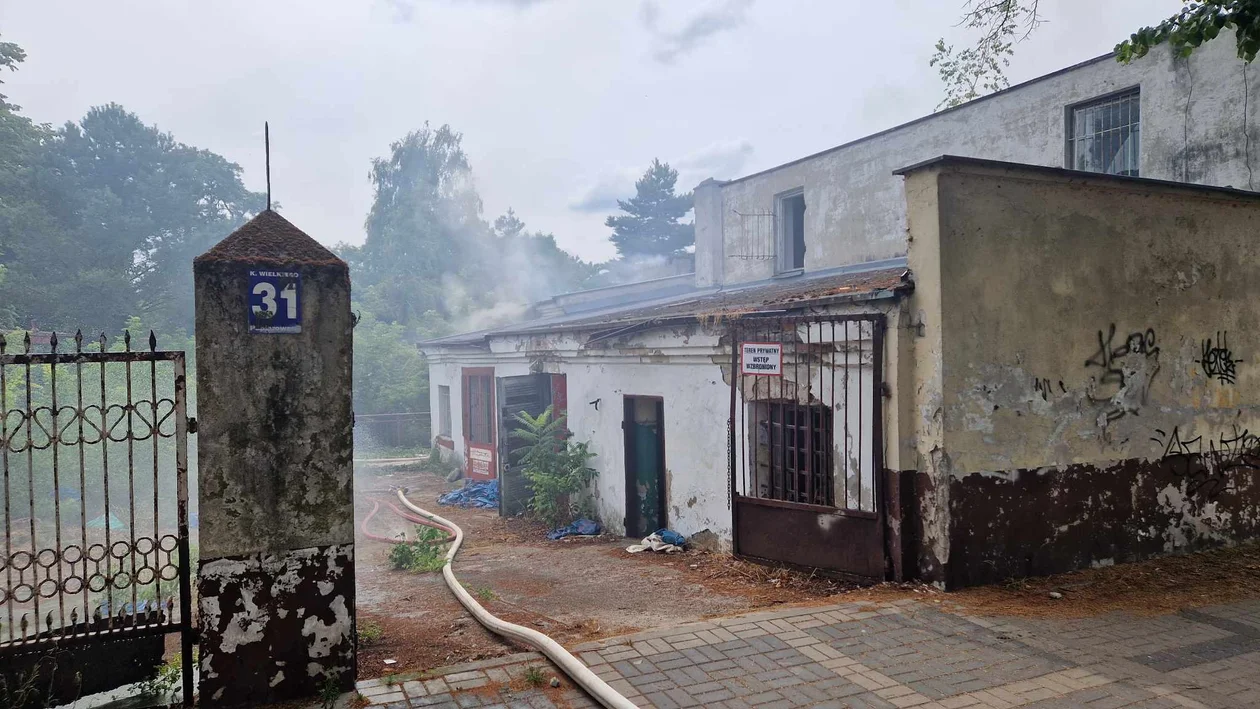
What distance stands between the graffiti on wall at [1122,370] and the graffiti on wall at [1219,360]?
0.77 metres

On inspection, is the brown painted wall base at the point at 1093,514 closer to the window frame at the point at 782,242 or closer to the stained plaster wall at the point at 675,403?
the stained plaster wall at the point at 675,403

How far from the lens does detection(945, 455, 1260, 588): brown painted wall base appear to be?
674 cm

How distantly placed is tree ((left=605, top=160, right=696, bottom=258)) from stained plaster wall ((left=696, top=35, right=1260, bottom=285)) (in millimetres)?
33471

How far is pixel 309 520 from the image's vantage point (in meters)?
4.75

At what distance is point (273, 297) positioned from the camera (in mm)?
4688

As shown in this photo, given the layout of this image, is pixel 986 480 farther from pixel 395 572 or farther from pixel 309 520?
pixel 395 572

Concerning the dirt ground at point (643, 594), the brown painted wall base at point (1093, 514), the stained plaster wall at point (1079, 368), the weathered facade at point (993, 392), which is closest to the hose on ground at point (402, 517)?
the dirt ground at point (643, 594)

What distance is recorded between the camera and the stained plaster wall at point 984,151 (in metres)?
11.0

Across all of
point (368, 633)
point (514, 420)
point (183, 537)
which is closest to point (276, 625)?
point (183, 537)

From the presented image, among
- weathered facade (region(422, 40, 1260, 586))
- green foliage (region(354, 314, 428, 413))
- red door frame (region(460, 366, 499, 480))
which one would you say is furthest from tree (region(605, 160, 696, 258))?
weathered facade (region(422, 40, 1260, 586))

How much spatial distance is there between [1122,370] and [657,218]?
48.6 meters

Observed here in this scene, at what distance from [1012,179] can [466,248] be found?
44.2 metres

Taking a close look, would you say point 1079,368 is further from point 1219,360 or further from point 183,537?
point 183,537

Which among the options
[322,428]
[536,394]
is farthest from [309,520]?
[536,394]
